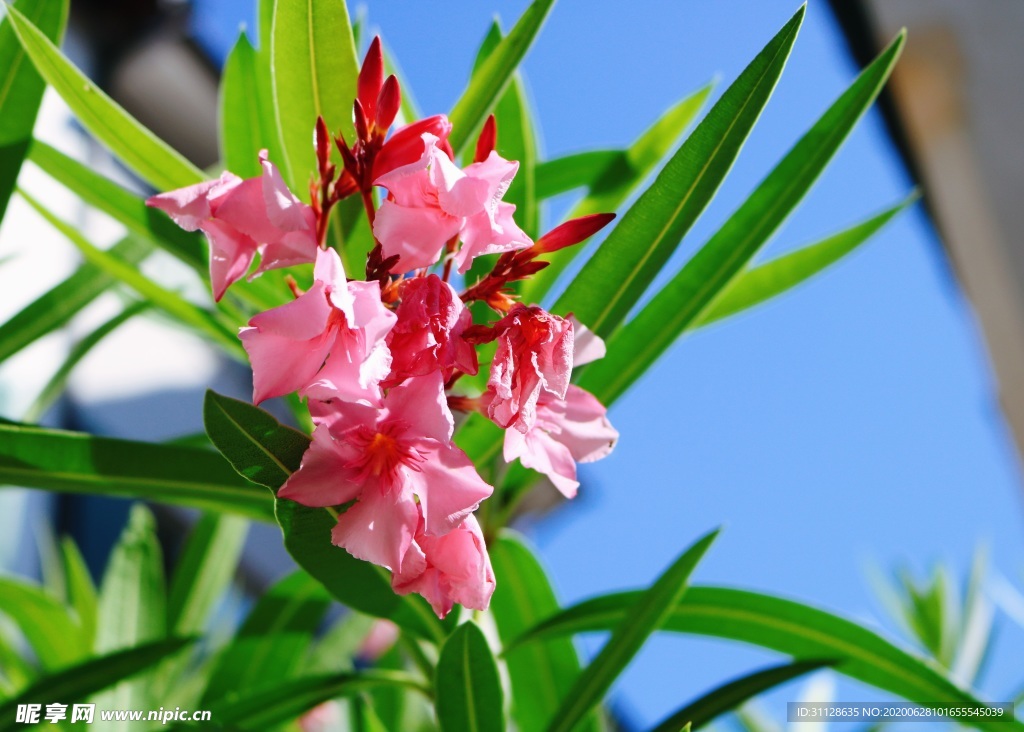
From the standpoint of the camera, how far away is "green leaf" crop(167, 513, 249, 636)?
111cm

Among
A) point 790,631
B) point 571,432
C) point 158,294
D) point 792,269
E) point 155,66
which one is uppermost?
point 155,66

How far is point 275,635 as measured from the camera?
983 millimetres

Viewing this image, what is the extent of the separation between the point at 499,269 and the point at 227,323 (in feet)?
1.36

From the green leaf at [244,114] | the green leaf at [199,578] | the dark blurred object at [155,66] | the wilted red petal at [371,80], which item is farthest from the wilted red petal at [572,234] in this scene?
the dark blurred object at [155,66]

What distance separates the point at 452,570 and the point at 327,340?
0.45 feet

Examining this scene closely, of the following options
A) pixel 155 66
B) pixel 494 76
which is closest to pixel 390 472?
pixel 494 76

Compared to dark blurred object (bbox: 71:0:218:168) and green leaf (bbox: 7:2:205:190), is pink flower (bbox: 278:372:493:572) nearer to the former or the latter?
green leaf (bbox: 7:2:205:190)

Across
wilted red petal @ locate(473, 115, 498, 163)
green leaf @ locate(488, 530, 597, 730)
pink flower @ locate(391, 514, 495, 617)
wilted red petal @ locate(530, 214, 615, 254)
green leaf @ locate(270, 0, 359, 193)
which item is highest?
green leaf @ locate(270, 0, 359, 193)

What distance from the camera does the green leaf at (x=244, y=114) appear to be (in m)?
0.82

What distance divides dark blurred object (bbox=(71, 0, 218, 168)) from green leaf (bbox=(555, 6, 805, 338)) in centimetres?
380

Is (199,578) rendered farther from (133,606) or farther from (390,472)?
(390,472)

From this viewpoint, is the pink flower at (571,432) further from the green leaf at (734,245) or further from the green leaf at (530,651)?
the green leaf at (530,651)

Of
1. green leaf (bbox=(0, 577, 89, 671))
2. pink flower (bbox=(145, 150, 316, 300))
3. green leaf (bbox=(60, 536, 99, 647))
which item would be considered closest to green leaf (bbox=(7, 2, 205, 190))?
pink flower (bbox=(145, 150, 316, 300))

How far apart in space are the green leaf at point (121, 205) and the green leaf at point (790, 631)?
447mm
